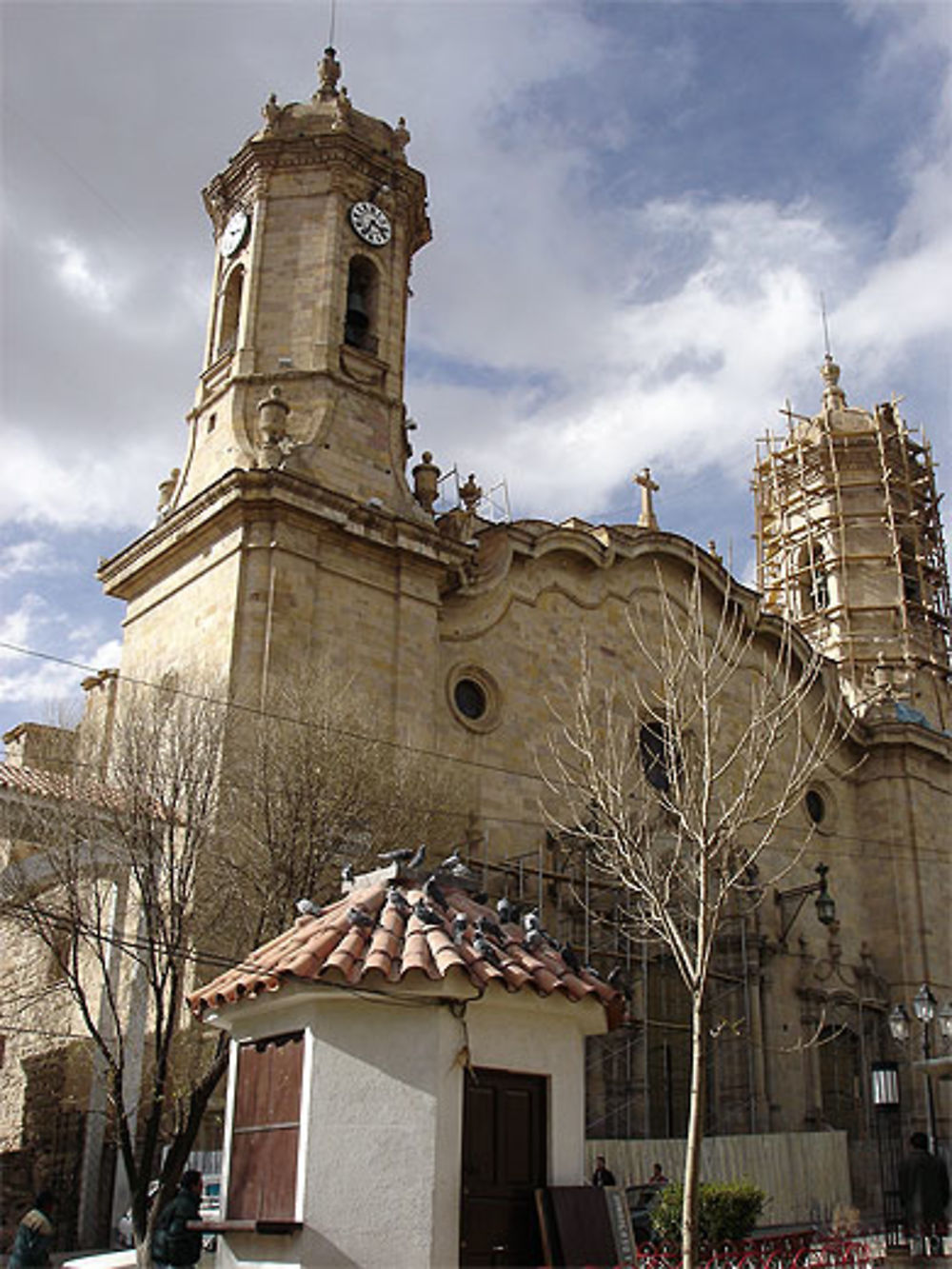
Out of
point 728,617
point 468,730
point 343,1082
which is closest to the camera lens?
point 343,1082

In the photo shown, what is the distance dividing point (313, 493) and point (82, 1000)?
36.1ft

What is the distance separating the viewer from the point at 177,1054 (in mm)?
18250

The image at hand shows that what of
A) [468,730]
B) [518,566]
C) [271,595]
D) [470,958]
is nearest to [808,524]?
[518,566]

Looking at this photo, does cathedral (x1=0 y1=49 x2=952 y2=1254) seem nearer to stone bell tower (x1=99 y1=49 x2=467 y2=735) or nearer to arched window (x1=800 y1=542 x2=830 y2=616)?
stone bell tower (x1=99 y1=49 x2=467 y2=735)

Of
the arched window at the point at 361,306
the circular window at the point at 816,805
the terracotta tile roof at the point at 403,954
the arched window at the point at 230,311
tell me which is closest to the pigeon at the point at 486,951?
the terracotta tile roof at the point at 403,954

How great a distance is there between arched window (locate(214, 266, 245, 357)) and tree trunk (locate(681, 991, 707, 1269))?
2129cm

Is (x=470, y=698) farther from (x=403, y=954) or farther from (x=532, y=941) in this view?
(x=403, y=954)

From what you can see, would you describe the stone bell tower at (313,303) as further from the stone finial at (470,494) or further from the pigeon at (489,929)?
the pigeon at (489,929)

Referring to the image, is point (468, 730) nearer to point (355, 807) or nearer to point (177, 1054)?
point (355, 807)

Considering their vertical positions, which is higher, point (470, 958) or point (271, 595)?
point (271, 595)

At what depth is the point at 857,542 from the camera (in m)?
44.4

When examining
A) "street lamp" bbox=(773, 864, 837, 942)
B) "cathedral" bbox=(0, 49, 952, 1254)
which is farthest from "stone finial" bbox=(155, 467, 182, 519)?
"street lamp" bbox=(773, 864, 837, 942)

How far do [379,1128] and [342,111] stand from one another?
83.4ft

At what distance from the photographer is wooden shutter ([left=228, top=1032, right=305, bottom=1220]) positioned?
10578 millimetres
